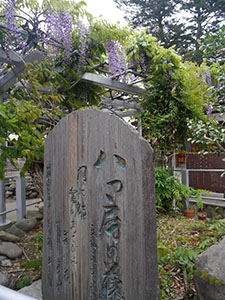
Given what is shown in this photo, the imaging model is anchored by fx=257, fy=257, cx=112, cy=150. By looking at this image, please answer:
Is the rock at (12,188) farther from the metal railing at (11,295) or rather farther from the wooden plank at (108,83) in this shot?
the metal railing at (11,295)

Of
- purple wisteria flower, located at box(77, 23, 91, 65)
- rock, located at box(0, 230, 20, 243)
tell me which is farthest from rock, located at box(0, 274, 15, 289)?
purple wisteria flower, located at box(77, 23, 91, 65)

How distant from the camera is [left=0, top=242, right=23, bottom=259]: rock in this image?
3.63 m

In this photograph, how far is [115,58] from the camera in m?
4.20

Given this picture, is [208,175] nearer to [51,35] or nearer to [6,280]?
[51,35]

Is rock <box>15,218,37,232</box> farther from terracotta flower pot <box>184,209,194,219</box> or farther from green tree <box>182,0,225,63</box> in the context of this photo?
green tree <box>182,0,225,63</box>

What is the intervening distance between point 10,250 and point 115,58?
3.35 meters

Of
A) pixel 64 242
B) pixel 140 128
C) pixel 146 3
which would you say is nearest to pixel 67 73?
pixel 140 128

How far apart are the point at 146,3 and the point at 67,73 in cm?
1083

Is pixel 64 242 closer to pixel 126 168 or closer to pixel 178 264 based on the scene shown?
pixel 126 168

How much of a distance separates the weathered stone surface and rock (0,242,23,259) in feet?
6.76

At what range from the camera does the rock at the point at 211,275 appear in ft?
6.18

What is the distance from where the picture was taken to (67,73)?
159 inches

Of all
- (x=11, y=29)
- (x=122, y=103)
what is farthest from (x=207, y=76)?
(x=11, y=29)

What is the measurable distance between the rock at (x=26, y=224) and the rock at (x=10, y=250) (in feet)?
2.75
